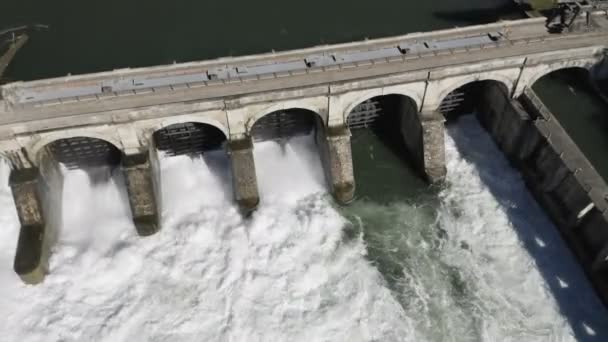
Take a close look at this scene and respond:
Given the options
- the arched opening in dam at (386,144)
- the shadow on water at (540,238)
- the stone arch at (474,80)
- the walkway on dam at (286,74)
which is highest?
the walkway on dam at (286,74)

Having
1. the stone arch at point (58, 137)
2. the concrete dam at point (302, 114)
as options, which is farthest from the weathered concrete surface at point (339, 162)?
the stone arch at point (58, 137)

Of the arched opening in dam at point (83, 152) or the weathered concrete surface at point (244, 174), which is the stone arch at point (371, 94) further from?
the arched opening in dam at point (83, 152)

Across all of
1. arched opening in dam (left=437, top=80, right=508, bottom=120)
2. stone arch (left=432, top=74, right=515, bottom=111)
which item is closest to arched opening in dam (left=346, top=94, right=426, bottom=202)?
stone arch (left=432, top=74, right=515, bottom=111)

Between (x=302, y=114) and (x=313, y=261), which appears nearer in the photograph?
(x=313, y=261)

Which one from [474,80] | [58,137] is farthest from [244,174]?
[474,80]

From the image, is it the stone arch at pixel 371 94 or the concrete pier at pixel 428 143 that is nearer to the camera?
the stone arch at pixel 371 94

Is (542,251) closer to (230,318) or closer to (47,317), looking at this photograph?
(230,318)

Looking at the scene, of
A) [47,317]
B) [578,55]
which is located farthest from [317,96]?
[47,317]

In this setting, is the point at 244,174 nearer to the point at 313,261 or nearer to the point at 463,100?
the point at 313,261
